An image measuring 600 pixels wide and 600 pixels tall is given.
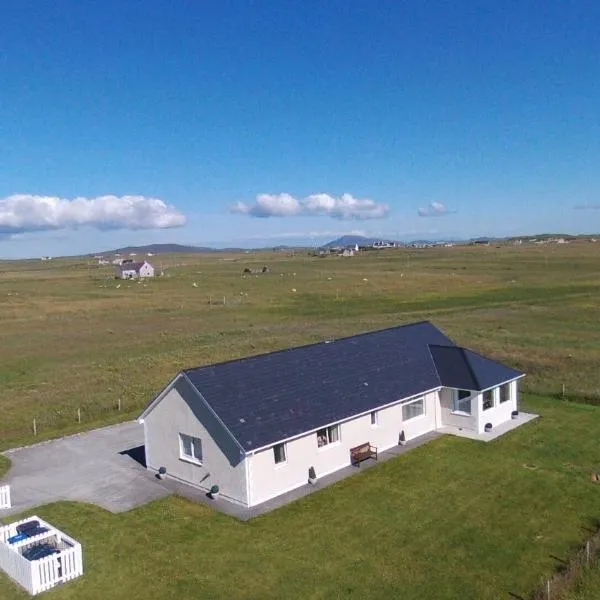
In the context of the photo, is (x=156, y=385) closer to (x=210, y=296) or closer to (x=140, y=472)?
(x=140, y=472)

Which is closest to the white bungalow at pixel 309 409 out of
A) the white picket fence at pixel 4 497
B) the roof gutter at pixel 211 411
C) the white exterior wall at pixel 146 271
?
the roof gutter at pixel 211 411

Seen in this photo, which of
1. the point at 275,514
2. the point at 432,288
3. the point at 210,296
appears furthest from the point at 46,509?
the point at 432,288

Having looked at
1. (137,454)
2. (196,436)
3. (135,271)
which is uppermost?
(135,271)

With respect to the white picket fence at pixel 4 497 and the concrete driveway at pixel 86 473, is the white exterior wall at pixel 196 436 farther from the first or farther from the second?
the white picket fence at pixel 4 497

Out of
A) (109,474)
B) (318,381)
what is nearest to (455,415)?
(318,381)

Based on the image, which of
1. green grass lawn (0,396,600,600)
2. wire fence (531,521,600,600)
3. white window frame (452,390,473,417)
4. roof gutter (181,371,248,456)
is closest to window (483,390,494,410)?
white window frame (452,390,473,417)

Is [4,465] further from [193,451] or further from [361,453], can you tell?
[361,453]
